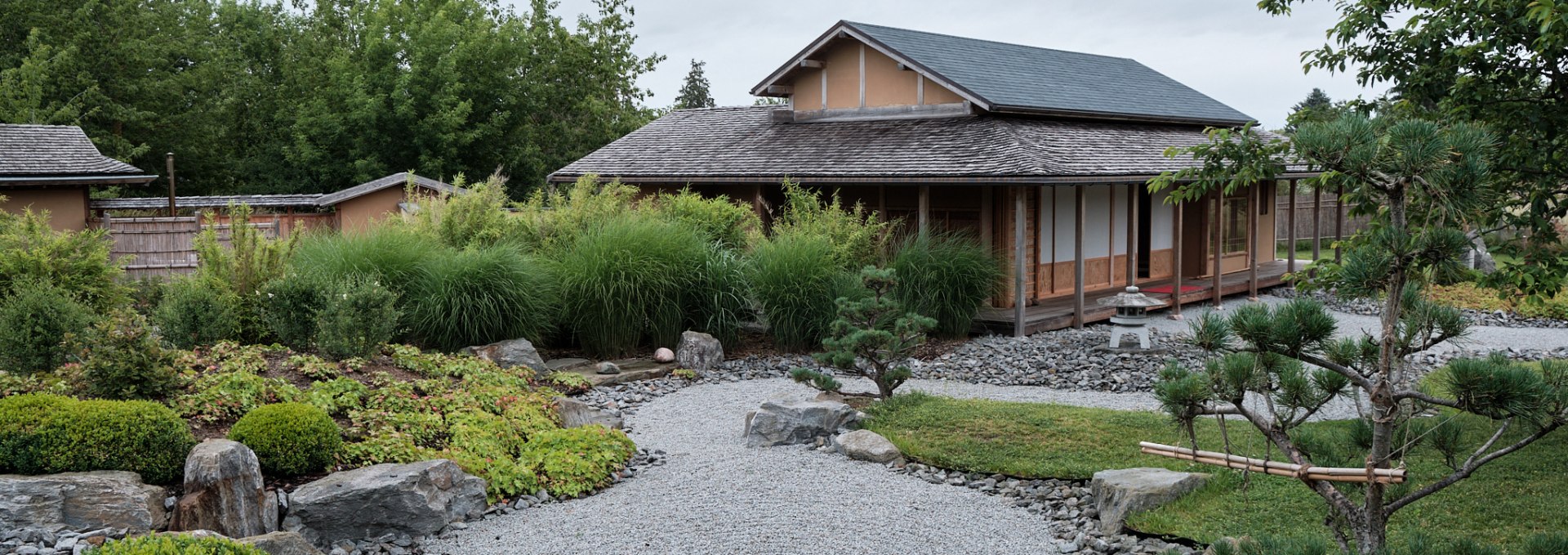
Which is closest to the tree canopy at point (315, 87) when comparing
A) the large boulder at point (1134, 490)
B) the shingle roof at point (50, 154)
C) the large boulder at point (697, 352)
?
the shingle roof at point (50, 154)

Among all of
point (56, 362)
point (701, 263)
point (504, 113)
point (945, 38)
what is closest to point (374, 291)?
point (56, 362)

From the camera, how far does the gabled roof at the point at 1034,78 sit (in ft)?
52.1

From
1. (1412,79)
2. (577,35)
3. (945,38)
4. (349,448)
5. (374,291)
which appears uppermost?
(577,35)

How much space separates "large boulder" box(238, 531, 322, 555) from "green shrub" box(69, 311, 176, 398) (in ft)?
6.09

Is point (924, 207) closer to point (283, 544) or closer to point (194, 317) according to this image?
point (194, 317)

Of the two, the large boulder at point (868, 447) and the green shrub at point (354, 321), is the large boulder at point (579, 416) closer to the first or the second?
the green shrub at point (354, 321)

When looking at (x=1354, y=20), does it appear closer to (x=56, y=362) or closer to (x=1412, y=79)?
(x=1412, y=79)

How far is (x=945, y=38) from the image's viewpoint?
18.1 m

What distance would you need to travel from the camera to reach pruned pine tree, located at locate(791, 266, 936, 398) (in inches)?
348

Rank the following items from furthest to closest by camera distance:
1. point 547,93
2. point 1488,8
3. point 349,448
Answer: point 547,93, point 349,448, point 1488,8

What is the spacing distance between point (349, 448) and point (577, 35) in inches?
1103

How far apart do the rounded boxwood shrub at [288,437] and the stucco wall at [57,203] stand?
12.3 meters

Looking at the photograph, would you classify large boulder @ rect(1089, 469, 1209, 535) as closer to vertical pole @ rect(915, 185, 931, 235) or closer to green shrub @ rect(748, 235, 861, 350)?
green shrub @ rect(748, 235, 861, 350)

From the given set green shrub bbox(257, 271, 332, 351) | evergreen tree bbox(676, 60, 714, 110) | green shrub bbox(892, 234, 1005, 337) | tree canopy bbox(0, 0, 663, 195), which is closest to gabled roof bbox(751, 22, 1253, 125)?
green shrub bbox(892, 234, 1005, 337)
